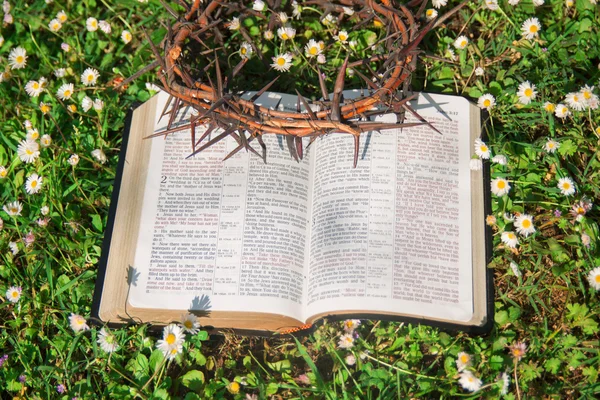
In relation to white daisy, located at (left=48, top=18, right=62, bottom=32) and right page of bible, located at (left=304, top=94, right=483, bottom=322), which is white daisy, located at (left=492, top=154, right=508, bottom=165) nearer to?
right page of bible, located at (left=304, top=94, right=483, bottom=322)

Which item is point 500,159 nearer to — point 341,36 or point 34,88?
point 341,36

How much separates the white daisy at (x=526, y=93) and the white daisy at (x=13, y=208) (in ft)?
7.05

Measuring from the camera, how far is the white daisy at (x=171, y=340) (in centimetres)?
203

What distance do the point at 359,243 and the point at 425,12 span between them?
1.14 meters

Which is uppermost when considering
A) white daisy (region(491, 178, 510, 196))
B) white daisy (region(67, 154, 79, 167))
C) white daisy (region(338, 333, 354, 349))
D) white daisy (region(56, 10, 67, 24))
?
white daisy (region(56, 10, 67, 24))

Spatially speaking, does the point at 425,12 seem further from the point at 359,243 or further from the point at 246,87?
the point at 359,243

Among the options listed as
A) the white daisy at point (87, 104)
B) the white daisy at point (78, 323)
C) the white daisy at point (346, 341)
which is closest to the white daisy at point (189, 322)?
Result: the white daisy at point (78, 323)

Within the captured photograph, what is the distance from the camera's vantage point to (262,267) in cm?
210

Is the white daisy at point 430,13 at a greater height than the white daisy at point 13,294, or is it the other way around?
the white daisy at point 430,13

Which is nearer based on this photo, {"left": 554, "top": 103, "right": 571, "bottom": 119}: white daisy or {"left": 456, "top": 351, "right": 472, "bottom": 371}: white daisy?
{"left": 456, "top": 351, "right": 472, "bottom": 371}: white daisy

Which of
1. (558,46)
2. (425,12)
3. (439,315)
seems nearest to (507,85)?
(558,46)

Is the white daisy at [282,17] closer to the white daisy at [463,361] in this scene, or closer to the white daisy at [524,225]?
the white daisy at [524,225]

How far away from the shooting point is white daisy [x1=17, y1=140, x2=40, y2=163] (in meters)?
2.41

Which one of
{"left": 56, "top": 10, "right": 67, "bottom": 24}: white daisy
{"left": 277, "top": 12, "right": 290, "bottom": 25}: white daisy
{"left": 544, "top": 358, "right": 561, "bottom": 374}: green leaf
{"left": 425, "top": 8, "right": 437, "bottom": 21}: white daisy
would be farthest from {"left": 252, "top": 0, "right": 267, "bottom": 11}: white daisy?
{"left": 544, "top": 358, "right": 561, "bottom": 374}: green leaf
